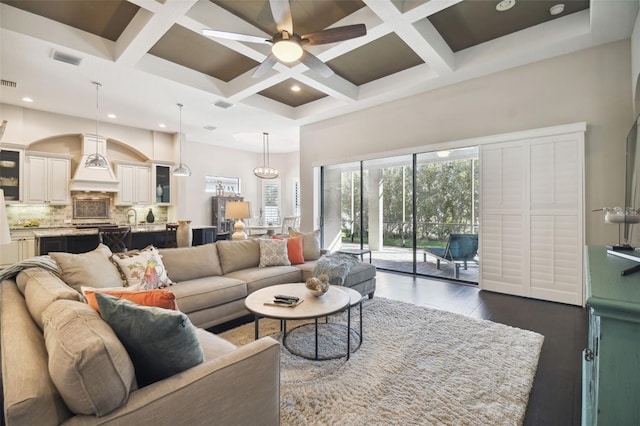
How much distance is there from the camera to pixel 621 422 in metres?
0.74

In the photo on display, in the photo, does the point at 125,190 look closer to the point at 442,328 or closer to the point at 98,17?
the point at 98,17

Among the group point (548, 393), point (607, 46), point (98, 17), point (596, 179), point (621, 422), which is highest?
point (98, 17)

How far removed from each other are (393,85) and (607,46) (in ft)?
8.60

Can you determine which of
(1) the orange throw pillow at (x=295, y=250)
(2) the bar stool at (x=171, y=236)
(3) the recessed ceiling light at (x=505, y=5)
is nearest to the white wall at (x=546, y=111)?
(3) the recessed ceiling light at (x=505, y=5)

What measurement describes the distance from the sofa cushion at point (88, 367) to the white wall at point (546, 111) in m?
4.79

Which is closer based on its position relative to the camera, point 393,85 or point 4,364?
point 4,364

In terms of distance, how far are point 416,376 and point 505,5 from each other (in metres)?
3.86

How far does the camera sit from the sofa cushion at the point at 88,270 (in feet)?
7.52

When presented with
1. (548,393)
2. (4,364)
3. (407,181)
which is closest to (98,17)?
(4,364)

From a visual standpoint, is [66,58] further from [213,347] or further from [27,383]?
[27,383]

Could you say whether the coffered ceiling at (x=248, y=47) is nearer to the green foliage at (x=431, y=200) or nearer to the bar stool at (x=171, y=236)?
the green foliage at (x=431, y=200)

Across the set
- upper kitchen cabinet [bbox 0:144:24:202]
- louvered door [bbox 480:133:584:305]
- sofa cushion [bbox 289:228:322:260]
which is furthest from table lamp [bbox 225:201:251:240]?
upper kitchen cabinet [bbox 0:144:24:202]

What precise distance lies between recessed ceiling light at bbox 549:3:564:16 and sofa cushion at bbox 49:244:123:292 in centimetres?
526

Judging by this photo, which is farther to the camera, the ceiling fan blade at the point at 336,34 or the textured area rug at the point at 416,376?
the ceiling fan blade at the point at 336,34
